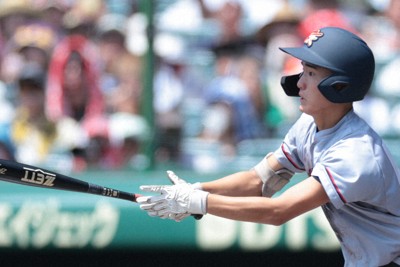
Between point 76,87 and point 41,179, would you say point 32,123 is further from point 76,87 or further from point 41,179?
point 41,179

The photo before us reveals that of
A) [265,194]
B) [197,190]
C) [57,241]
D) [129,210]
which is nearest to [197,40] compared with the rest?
[129,210]

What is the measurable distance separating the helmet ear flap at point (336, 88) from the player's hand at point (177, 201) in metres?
0.59

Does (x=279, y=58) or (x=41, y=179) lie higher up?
(x=279, y=58)

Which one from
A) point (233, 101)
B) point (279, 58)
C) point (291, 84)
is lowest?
point (291, 84)

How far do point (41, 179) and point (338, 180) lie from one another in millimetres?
1223

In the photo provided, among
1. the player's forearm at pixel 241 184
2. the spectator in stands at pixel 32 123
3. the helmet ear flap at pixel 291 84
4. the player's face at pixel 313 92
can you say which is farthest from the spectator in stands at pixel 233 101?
the player's face at pixel 313 92

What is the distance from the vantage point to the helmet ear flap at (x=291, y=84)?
3.61m

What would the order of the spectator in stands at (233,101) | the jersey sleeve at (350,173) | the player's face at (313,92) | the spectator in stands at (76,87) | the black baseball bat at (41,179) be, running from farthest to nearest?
the spectator in stands at (76,87) → the spectator in stands at (233,101) → the black baseball bat at (41,179) → the player's face at (313,92) → the jersey sleeve at (350,173)

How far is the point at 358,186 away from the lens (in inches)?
128

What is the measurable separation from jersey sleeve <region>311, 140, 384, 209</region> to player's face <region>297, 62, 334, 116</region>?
0.17 meters

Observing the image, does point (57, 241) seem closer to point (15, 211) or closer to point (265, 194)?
point (15, 211)

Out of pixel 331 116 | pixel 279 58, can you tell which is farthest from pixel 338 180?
pixel 279 58

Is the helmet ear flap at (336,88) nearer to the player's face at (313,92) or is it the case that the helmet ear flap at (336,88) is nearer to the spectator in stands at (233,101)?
the player's face at (313,92)

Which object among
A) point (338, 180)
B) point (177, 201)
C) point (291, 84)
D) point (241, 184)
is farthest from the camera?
point (241, 184)
